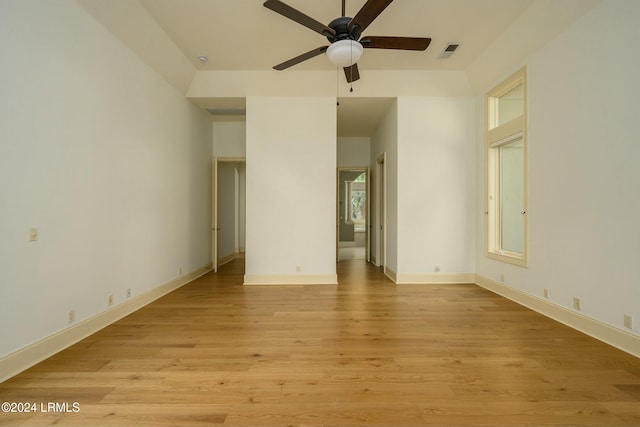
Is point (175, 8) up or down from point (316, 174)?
up

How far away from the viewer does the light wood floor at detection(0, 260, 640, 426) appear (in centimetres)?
163

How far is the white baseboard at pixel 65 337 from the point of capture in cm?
202

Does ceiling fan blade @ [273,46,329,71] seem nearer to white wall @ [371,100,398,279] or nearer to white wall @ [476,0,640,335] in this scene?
white wall @ [371,100,398,279]

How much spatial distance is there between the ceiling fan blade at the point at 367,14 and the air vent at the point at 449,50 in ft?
7.08

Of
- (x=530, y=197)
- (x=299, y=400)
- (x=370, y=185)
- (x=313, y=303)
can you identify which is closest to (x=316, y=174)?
(x=313, y=303)

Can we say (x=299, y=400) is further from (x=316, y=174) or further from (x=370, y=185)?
(x=370, y=185)

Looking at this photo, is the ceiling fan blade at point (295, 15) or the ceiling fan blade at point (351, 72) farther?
the ceiling fan blade at point (351, 72)

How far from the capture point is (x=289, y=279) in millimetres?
4723

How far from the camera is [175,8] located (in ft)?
10.3

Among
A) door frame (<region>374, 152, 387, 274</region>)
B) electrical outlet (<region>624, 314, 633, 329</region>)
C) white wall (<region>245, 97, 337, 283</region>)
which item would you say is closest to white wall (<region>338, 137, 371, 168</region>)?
door frame (<region>374, 152, 387, 274</region>)

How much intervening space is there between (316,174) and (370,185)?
2654mm

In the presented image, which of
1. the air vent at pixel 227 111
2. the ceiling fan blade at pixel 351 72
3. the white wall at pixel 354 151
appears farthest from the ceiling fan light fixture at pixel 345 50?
the white wall at pixel 354 151

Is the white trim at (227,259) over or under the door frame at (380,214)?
under

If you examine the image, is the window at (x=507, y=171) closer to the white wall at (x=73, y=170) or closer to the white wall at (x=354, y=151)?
the white wall at (x=354, y=151)
